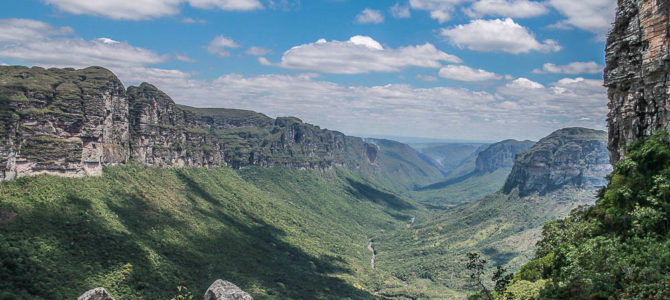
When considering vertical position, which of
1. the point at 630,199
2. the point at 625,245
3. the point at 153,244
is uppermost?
the point at 630,199

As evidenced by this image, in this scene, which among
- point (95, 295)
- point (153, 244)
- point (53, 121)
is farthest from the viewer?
point (53, 121)

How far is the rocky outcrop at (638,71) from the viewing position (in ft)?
104

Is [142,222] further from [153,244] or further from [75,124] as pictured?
[75,124]

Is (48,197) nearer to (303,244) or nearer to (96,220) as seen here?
(96,220)

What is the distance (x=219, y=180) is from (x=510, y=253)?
125 meters

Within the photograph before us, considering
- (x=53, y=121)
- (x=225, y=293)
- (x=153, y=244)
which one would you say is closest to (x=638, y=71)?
(x=225, y=293)

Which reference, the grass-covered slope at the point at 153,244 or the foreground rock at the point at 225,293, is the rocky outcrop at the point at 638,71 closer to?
the foreground rock at the point at 225,293

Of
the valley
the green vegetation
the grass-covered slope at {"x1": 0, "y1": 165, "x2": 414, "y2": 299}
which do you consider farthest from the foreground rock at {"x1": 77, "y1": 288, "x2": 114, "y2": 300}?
the green vegetation

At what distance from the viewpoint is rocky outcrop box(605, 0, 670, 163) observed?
3169cm

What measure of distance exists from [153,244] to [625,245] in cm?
8807

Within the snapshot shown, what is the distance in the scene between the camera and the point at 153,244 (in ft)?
298

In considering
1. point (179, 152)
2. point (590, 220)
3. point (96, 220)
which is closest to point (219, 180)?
point (179, 152)

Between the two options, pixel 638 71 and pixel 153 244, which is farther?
pixel 153 244

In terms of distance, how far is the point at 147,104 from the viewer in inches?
5773
